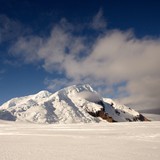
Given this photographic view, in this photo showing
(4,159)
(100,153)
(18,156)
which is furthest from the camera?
(100,153)

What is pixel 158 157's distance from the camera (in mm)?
12906

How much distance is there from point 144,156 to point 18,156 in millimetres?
6515

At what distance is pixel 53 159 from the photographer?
12.5m

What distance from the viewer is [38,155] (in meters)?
13.6

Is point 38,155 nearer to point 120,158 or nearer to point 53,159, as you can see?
point 53,159

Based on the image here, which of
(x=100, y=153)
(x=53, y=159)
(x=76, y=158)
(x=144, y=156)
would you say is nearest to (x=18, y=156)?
(x=53, y=159)

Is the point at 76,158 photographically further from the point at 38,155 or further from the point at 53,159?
the point at 38,155

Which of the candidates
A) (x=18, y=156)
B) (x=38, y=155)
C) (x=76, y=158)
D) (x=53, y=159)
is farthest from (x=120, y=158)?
(x=18, y=156)

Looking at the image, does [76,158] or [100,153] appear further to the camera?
[100,153]

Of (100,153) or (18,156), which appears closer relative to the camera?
(18,156)

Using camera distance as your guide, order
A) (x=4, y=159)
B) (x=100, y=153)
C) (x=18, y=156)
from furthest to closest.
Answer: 1. (x=100, y=153)
2. (x=18, y=156)
3. (x=4, y=159)

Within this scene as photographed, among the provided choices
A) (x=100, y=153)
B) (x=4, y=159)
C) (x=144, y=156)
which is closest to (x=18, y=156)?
(x=4, y=159)

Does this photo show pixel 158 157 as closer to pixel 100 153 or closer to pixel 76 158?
pixel 100 153

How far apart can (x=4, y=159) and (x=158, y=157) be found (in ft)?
25.0
